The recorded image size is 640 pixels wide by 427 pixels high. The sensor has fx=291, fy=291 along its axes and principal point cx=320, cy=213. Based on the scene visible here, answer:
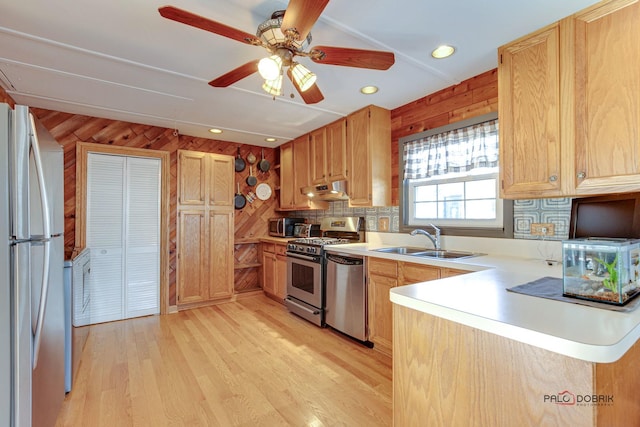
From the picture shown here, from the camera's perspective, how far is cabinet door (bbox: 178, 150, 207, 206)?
3.86 m

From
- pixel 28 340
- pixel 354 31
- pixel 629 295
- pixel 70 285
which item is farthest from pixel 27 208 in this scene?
pixel 629 295

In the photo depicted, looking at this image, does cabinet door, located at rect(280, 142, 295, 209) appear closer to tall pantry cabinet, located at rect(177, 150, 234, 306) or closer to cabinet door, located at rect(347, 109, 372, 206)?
tall pantry cabinet, located at rect(177, 150, 234, 306)

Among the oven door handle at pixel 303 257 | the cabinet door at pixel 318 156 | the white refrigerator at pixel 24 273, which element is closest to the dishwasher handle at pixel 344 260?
the oven door handle at pixel 303 257

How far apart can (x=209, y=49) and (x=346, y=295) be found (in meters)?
2.37

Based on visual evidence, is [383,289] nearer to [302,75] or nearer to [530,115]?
[530,115]

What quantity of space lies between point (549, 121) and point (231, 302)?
399cm

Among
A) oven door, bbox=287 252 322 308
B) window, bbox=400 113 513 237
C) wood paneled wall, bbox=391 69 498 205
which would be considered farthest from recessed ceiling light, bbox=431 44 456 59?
oven door, bbox=287 252 322 308

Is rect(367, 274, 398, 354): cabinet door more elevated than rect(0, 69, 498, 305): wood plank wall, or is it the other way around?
rect(0, 69, 498, 305): wood plank wall

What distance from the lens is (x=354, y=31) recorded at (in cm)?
178

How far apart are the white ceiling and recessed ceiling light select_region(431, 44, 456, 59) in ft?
0.16

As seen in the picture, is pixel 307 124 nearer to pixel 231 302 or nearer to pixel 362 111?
pixel 362 111

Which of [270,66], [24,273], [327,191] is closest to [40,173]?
[24,273]

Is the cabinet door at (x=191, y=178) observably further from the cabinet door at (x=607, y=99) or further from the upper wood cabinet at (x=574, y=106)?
the cabinet door at (x=607, y=99)

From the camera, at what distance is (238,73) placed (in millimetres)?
1791
